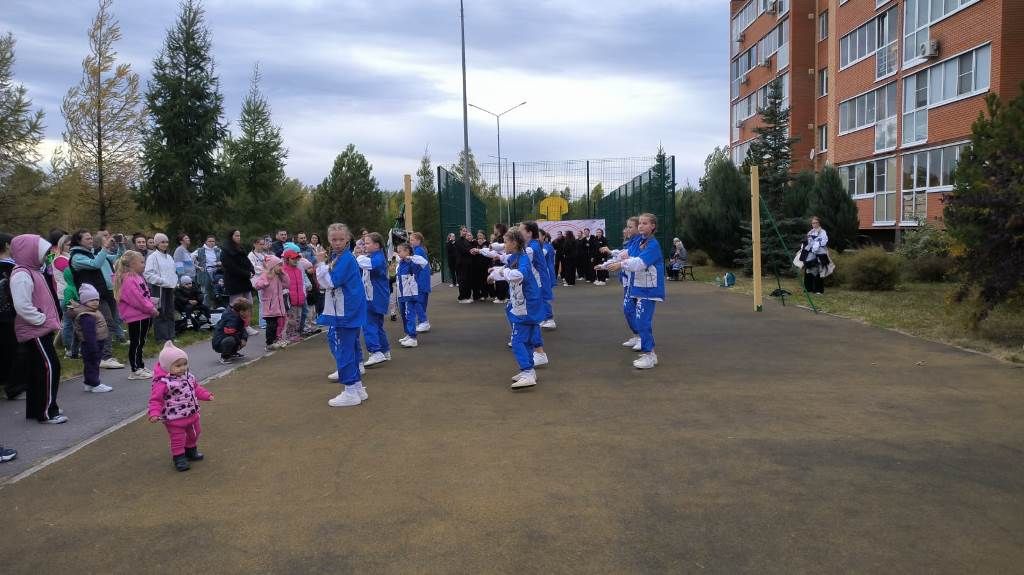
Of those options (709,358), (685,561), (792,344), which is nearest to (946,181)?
(792,344)

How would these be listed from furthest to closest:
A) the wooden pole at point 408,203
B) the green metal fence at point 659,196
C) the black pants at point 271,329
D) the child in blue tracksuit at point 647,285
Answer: the green metal fence at point 659,196
the wooden pole at point 408,203
the black pants at point 271,329
the child in blue tracksuit at point 647,285

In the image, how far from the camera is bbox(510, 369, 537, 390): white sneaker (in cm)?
776

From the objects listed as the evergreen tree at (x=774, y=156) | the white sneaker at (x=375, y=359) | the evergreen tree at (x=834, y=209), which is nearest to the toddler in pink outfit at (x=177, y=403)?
→ the white sneaker at (x=375, y=359)

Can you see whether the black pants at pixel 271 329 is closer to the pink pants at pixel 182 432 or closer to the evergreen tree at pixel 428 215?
the pink pants at pixel 182 432

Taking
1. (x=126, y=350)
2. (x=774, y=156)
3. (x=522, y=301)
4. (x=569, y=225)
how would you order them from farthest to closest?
(x=569, y=225), (x=774, y=156), (x=126, y=350), (x=522, y=301)

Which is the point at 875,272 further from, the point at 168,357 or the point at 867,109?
the point at 168,357

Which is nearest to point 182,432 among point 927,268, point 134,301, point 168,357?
point 168,357

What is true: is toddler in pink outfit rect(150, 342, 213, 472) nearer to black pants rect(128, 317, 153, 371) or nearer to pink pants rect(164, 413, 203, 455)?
pink pants rect(164, 413, 203, 455)

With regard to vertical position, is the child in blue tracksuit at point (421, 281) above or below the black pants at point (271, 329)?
above

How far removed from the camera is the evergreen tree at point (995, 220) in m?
8.97

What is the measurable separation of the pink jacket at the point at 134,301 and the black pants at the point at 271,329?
2.39 m

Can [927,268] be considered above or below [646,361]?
above

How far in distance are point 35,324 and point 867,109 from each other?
1191 inches

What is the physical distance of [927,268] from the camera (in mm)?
19219
